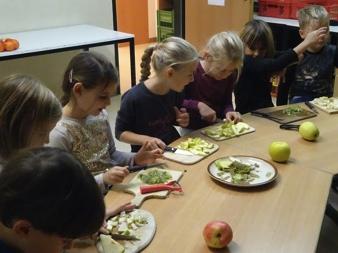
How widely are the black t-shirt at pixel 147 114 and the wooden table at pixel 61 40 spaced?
1461 millimetres

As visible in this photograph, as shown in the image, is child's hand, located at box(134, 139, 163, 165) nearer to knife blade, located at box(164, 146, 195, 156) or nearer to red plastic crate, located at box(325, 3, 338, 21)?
knife blade, located at box(164, 146, 195, 156)

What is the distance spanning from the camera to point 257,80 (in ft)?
7.86

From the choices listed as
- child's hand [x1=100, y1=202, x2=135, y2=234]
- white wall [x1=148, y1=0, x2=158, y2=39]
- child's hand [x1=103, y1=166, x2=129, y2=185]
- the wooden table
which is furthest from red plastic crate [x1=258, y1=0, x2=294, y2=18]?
child's hand [x1=100, y1=202, x2=135, y2=234]

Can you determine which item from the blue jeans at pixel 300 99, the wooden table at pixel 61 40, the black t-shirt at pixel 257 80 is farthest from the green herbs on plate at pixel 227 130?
the wooden table at pixel 61 40

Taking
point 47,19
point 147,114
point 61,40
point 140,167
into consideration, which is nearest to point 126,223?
point 140,167

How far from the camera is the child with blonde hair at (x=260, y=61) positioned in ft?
7.46

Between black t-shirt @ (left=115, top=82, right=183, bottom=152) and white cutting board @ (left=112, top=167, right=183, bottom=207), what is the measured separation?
0.45m

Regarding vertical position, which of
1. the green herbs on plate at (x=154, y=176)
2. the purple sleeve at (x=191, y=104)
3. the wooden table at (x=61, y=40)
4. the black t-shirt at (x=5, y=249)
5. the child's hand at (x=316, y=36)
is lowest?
the green herbs on plate at (x=154, y=176)

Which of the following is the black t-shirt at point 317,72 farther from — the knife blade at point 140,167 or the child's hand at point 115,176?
the child's hand at point 115,176

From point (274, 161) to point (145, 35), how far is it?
5.41m

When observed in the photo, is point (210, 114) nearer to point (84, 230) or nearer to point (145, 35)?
point (84, 230)

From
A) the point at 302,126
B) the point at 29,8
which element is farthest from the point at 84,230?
the point at 29,8

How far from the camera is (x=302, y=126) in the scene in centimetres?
175

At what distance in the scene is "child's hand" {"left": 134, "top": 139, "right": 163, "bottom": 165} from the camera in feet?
4.97
